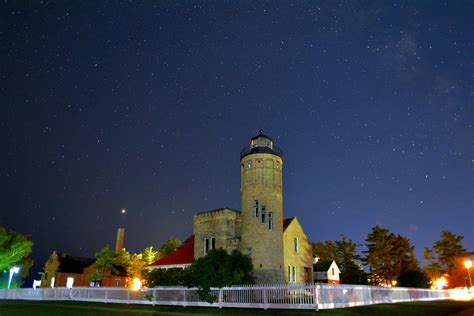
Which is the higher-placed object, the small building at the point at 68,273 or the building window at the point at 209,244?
the building window at the point at 209,244

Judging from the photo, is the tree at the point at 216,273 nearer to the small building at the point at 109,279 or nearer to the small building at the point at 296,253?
the small building at the point at 296,253

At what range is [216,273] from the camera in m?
23.6

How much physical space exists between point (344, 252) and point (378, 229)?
14.8 meters

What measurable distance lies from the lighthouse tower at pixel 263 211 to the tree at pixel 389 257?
2589cm

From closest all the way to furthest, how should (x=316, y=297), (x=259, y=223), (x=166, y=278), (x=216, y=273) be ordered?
1. (x=316, y=297)
2. (x=216, y=273)
3. (x=166, y=278)
4. (x=259, y=223)

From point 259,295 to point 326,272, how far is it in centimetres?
3207

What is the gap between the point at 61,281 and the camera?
57.3m

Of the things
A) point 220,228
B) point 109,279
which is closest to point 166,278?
point 220,228

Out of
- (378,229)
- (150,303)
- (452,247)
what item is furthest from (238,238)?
(452,247)

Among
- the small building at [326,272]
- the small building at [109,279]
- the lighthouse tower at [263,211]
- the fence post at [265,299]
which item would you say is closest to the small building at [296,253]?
the lighthouse tower at [263,211]

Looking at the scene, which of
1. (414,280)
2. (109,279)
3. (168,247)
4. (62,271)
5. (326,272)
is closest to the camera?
(414,280)

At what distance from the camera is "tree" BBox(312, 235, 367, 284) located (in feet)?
189

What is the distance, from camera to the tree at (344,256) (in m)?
57.5

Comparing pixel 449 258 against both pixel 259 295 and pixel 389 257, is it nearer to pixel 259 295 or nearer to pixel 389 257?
pixel 389 257
